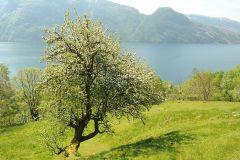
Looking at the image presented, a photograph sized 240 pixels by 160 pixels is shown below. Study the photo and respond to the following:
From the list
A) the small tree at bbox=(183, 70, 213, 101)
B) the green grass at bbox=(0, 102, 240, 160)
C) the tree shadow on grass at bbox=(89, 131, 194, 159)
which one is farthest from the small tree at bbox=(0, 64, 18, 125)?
the small tree at bbox=(183, 70, 213, 101)

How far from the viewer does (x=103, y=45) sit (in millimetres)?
28266

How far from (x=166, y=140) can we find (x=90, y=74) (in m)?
9.11

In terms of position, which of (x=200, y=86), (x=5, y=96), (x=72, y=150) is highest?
(x=5, y=96)

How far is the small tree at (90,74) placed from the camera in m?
28.4

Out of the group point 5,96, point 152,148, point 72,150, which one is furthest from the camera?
point 5,96

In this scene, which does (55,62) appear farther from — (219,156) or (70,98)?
(219,156)

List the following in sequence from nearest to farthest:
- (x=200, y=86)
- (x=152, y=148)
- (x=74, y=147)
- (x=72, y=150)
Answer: (x=152, y=148)
(x=72, y=150)
(x=74, y=147)
(x=200, y=86)

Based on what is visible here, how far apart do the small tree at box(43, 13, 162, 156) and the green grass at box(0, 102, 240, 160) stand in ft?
13.0

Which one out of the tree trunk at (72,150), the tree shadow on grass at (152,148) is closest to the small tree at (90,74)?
the tree shadow on grass at (152,148)

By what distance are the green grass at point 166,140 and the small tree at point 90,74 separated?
3.95 meters

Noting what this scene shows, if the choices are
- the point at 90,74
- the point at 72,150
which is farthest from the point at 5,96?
the point at 90,74

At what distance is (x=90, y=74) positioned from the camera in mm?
28922

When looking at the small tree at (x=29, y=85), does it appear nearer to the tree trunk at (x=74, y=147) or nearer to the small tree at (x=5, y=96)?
the small tree at (x=5, y=96)

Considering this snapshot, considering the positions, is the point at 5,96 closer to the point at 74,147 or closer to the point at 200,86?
the point at 74,147
